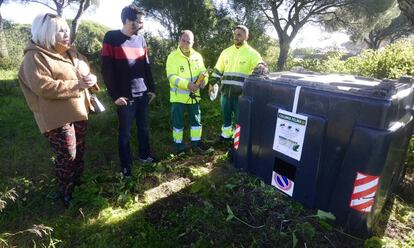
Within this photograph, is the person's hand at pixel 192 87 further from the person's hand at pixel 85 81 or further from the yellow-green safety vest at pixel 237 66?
the person's hand at pixel 85 81

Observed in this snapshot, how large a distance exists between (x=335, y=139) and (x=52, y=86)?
2502 millimetres

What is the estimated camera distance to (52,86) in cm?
259

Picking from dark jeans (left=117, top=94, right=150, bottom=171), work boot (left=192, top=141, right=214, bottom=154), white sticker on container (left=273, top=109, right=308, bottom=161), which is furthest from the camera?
work boot (left=192, top=141, right=214, bottom=154)

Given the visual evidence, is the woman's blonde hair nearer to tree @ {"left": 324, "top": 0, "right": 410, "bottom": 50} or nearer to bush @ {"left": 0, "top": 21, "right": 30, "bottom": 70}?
bush @ {"left": 0, "top": 21, "right": 30, "bottom": 70}

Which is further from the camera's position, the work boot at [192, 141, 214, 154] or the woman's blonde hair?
the work boot at [192, 141, 214, 154]

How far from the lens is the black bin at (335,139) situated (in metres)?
2.23

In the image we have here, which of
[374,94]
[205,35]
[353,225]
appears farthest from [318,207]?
[205,35]

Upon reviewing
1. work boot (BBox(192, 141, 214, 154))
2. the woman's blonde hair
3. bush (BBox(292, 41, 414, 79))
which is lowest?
work boot (BBox(192, 141, 214, 154))

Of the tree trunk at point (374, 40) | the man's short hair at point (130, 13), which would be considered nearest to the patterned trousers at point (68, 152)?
the man's short hair at point (130, 13)

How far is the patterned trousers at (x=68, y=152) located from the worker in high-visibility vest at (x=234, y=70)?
2308mm

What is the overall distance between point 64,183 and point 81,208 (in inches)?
12.8

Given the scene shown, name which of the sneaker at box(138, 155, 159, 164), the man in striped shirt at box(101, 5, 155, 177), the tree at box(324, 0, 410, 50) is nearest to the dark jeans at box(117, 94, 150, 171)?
the man in striped shirt at box(101, 5, 155, 177)

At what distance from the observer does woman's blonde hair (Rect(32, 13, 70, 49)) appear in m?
2.58

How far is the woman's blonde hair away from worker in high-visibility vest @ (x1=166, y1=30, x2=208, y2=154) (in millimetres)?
1693
